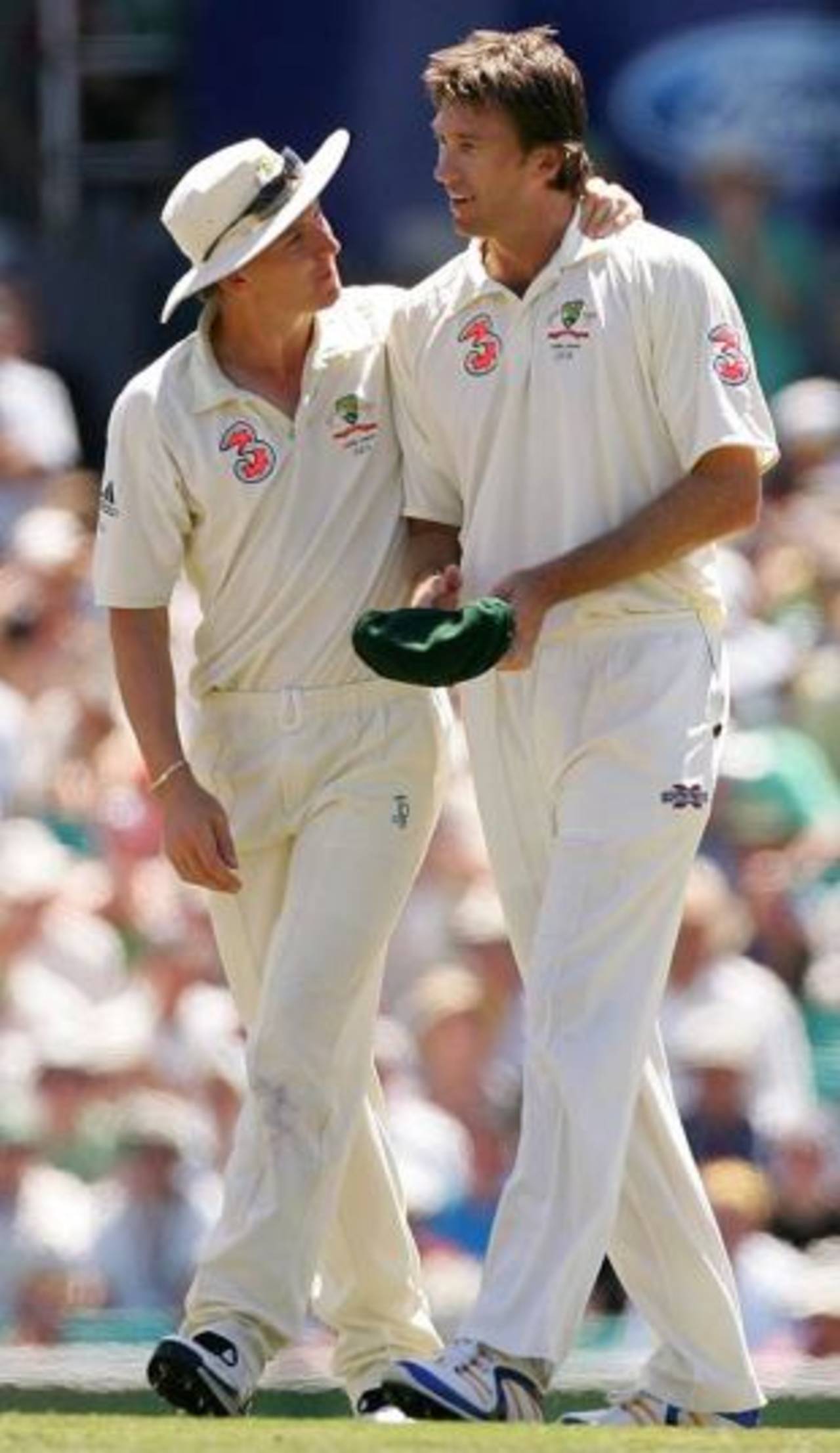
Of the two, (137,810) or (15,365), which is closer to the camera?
(137,810)

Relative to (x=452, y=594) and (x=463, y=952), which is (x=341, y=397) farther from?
(x=463, y=952)

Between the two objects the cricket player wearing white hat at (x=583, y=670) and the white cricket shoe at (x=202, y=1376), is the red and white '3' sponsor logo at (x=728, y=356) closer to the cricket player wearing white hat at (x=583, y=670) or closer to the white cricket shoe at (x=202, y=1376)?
the cricket player wearing white hat at (x=583, y=670)

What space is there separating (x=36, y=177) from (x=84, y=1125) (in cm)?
258

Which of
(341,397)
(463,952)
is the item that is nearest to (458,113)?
(341,397)

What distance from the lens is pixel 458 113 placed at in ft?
17.4

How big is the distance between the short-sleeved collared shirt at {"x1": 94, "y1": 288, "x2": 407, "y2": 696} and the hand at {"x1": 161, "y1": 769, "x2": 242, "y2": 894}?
20 centimetres

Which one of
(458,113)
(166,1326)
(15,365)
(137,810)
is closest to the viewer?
(458,113)

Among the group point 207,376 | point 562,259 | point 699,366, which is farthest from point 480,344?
point 207,376

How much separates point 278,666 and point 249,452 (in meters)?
0.30

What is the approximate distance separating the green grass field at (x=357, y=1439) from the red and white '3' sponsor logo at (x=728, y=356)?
133 cm

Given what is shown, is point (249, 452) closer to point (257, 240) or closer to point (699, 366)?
point (257, 240)

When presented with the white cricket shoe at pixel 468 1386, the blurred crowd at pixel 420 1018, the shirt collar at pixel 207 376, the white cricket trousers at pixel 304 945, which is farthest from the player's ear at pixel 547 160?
the blurred crowd at pixel 420 1018

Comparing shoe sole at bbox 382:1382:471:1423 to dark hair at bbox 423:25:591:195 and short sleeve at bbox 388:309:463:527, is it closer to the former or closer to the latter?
short sleeve at bbox 388:309:463:527

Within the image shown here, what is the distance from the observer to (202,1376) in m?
5.31
